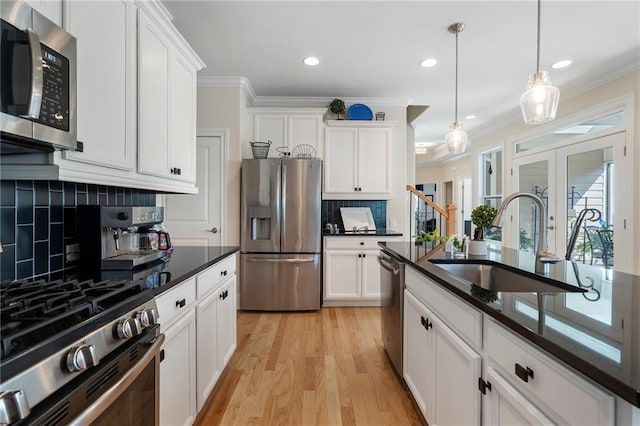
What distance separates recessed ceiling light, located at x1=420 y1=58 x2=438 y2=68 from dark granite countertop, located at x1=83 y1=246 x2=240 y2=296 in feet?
8.99

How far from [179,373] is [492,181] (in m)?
6.43

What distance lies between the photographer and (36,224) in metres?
1.41

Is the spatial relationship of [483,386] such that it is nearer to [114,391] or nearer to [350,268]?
[114,391]

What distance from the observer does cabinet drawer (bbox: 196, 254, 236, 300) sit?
5.71 feet

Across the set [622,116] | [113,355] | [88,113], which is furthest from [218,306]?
[622,116]

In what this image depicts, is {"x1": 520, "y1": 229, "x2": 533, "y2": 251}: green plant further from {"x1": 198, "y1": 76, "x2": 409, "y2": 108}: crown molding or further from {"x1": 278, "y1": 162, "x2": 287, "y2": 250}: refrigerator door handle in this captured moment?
{"x1": 278, "y1": 162, "x2": 287, "y2": 250}: refrigerator door handle

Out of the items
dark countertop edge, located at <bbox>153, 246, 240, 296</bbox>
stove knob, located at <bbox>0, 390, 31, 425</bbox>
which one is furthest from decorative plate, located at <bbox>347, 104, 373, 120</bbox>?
stove knob, located at <bbox>0, 390, 31, 425</bbox>

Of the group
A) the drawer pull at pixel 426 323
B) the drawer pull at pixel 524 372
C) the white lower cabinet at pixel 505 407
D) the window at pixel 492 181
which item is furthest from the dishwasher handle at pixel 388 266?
the window at pixel 492 181

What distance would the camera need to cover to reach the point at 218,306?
204 cm

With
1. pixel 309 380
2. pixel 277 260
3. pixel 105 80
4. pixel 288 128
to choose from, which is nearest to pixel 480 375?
pixel 309 380

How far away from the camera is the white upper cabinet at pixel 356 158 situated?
161 inches

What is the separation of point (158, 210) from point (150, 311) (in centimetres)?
95

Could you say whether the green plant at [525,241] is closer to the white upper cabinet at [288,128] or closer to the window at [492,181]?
the window at [492,181]

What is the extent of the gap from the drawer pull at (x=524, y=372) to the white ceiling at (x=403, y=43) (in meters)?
2.49
